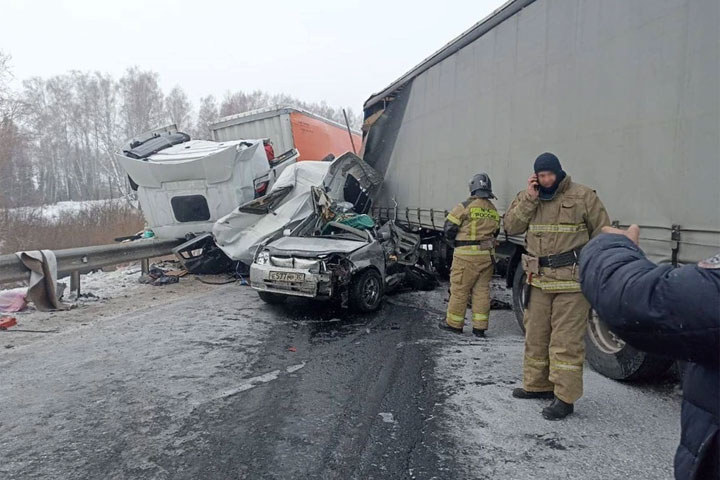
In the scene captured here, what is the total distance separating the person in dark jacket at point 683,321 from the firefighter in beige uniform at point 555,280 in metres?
2.00

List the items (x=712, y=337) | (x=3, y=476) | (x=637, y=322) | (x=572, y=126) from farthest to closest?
(x=572, y=126) < (x=3, y=476) < (x=637, y=322) < (x=712, y=337)

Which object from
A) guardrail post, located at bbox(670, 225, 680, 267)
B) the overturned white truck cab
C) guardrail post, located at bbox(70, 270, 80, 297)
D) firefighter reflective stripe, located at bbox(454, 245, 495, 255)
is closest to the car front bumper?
firefighter reflective stripe, located at bbox(454, 245, 495, 255)

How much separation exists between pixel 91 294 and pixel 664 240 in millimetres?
7046

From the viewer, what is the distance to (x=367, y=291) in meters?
6.12

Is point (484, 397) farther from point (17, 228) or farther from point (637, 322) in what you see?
point (17, 228)

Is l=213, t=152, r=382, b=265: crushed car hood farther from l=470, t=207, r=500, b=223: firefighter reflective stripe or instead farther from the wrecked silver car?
l=470, t=207, r=500, b=223: firefighter reflective stripe

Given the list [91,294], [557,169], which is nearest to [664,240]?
[557,169]

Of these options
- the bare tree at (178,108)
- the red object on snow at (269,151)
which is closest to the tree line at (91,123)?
the bare tree at (178,108)

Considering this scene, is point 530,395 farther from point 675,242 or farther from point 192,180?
point 192,180

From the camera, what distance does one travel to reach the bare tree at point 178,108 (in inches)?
1685

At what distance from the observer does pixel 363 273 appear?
612 cm

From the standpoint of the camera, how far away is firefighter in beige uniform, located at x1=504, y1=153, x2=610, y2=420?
3.11m

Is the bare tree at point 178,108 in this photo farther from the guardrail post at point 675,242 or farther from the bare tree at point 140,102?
the guardrail post at point 675,242

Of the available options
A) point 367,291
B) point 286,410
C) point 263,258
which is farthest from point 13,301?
point 286,410
